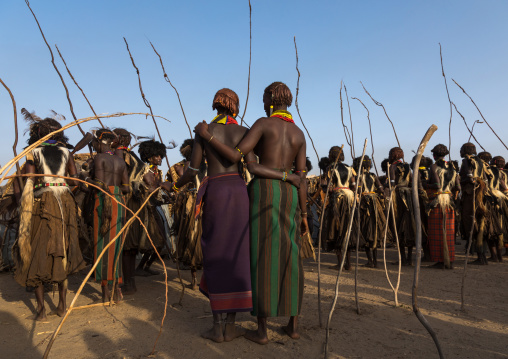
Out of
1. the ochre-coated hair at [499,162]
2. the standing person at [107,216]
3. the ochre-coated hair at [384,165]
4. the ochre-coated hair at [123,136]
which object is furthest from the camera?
the ochre-coated hair at [384,165]

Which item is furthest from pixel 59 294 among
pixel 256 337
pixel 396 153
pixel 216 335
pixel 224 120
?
pixel 396 153

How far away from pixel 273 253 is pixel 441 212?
4530 mm

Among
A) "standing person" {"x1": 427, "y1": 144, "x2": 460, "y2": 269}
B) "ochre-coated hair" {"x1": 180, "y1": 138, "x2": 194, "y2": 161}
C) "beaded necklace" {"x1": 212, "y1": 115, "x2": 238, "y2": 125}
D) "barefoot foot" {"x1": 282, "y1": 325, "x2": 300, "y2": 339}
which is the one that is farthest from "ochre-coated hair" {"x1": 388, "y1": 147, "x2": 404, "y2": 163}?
"barefoot foot" {"x1": 282, "y1": 325, "x2": 300, "y2": 339}

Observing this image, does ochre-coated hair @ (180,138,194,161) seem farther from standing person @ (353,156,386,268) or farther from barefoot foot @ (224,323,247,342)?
barefoot foot @ (224,323,247,342)

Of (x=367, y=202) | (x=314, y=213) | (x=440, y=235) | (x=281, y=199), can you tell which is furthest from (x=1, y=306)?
(x=314, y=213)

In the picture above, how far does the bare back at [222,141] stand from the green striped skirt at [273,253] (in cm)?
27

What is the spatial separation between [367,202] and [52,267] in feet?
16.0

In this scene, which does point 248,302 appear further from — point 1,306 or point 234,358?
point 1,306

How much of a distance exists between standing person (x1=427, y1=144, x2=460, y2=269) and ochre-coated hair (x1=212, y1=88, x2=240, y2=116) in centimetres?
442

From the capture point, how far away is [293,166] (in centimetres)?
331

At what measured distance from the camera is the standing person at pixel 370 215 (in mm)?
6382

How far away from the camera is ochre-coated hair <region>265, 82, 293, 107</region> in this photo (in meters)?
3.17

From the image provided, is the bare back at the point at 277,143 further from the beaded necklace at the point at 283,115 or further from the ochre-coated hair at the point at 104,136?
the ochre-coated hair at the point at 104,136

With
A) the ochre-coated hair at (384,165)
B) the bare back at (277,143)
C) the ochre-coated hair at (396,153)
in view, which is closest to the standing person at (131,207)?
the bare back at (277,143)
